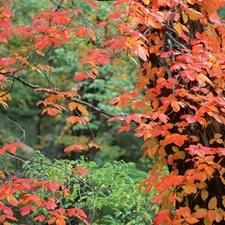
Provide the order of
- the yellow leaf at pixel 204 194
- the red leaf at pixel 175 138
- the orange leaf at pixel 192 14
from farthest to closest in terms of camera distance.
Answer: the yellow leaf at pixel 204 194 → the orange leaf at pixel 192 14 → the red leaf at pixel 175 138

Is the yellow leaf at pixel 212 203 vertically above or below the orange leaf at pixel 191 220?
above

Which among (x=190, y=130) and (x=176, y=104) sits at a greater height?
(x=176, y=104)

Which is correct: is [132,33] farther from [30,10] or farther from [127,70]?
[127,70]

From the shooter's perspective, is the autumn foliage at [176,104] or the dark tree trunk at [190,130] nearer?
the autumn foliage at [176,104]

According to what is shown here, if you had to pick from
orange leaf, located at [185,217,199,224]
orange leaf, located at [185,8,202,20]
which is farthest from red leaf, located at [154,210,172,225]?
orange leaf, located at [185,8,202,20]

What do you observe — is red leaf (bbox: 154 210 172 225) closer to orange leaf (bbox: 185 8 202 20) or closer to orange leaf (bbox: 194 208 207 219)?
orange leaf (bbox: 194 208 207 219)

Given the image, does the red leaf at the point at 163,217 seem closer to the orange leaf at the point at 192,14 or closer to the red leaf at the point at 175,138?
the red leaf at the point at 175,138

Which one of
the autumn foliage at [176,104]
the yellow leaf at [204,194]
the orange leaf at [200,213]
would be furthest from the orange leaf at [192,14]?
the orange leaf at [200,213]

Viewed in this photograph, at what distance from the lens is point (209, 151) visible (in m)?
3.26

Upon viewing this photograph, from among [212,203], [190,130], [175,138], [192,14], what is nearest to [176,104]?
[175,138]

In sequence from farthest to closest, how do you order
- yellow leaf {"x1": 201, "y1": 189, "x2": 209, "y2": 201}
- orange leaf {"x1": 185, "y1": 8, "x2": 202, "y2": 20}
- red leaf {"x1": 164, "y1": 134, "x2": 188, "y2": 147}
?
yellow leaf {"x1": 201, "y1": 189, "x2": 209, "y2": 201}
orange leaf {"x1": 185, "y1": 8, "x2": 202, "y2": 20}
red leaf {"x1": 164, "y1": 134, "x2": 188, "y2": 147}

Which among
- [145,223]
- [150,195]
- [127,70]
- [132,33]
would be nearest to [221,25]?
[132,33]

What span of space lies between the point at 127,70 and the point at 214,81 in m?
6.85

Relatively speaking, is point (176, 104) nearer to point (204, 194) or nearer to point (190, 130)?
point (190, 130)
